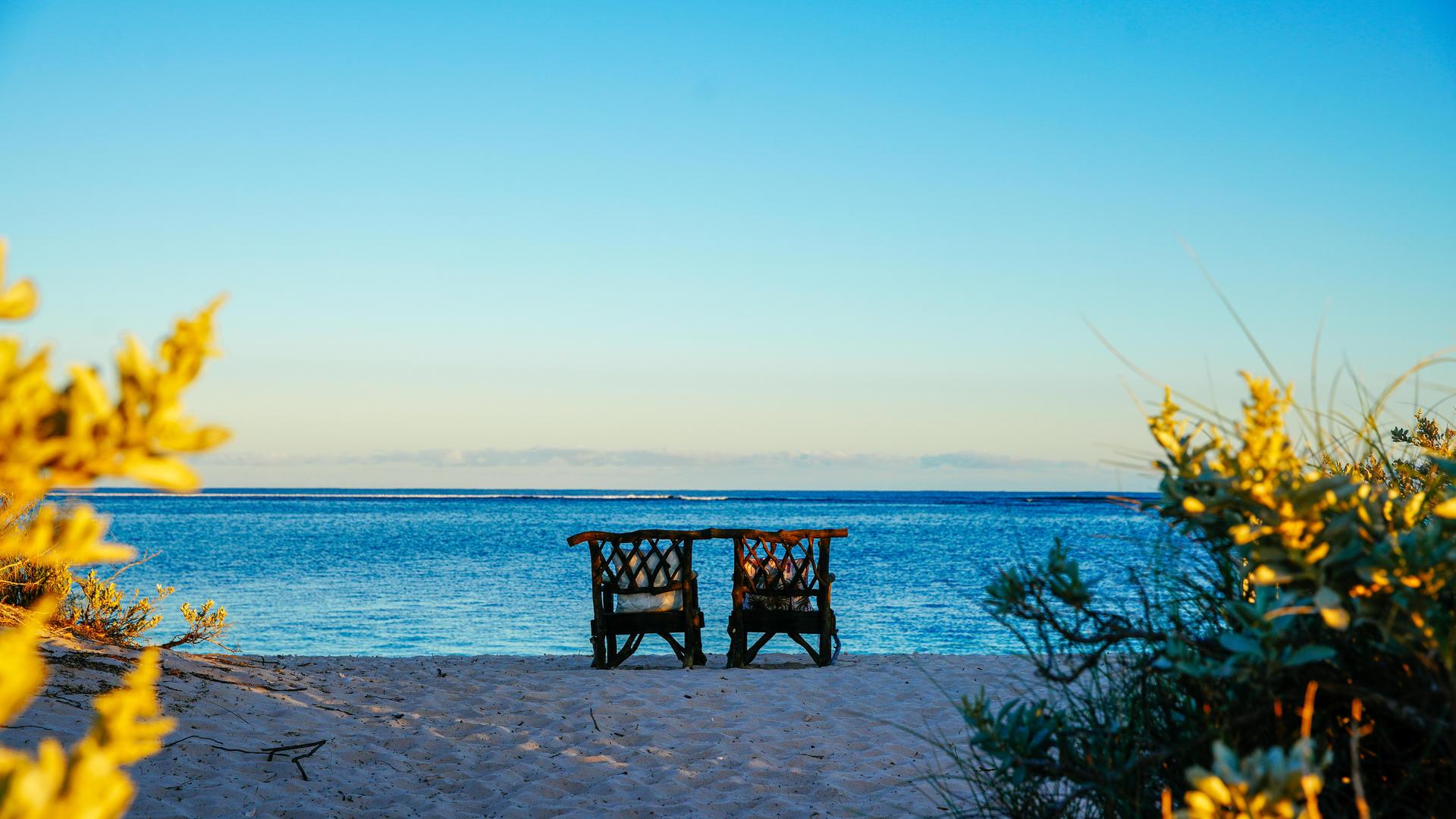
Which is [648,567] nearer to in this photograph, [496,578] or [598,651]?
[598,651]

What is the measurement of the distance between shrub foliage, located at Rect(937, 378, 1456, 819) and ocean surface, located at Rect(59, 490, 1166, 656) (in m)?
0.29

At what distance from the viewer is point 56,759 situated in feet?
2.93

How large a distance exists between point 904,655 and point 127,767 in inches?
302

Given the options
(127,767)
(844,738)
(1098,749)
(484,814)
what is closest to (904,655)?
(844,738)

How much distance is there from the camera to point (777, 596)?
954cm

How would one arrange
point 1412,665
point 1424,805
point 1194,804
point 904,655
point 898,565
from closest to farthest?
point 1194,804 < point 1412,665 < point 1424,805 < point 904,655 < point 898,565

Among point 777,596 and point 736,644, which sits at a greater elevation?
point 777,596

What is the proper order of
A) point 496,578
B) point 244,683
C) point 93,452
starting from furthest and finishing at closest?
1. point 496,578
2. point 244,683
3. point 93,452

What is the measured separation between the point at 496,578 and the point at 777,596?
53.3 feet

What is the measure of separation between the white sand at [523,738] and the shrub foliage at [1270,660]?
1.08 m

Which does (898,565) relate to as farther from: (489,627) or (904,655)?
(904,655)

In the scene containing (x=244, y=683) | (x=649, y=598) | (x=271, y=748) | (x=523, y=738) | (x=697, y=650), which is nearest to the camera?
(x=271, y=748)

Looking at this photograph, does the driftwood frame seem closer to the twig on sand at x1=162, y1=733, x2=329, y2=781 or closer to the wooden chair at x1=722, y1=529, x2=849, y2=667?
the wooden chair at x1=722, y1=529, x2=849, y2=667

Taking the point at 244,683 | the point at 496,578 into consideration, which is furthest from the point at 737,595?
the point at 496,578
